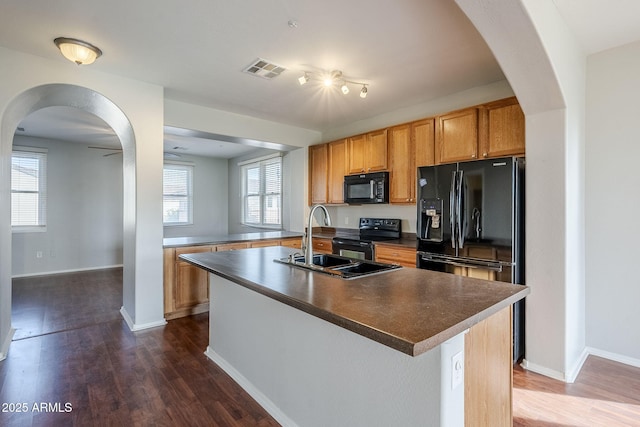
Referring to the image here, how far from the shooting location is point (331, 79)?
3189 millimetres

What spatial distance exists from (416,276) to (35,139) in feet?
23.2

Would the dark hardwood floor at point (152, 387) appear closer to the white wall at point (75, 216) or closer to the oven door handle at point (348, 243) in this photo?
the oven door handle at point (348, 243)

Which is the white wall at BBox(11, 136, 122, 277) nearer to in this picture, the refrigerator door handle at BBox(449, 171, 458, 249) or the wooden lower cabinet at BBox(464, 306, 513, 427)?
the refrigerator door handle at BBox(449, 171, 458, 249)

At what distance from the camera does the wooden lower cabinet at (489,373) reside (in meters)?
1.30

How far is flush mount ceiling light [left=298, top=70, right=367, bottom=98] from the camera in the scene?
3052mm

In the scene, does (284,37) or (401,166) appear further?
(401,166)

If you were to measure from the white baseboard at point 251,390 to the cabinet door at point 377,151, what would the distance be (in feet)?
9.28

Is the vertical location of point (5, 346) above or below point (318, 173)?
below

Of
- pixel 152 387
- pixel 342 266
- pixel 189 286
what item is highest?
pixel 342 266

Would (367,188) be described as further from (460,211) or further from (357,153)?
(460,211)

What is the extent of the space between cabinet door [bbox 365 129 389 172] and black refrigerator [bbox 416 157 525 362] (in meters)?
0.96

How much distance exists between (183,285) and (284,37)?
2.88 m

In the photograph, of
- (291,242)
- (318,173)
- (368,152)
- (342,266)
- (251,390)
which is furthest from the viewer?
(318,173)

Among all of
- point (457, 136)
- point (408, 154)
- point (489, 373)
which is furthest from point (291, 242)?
point (489, 373)
